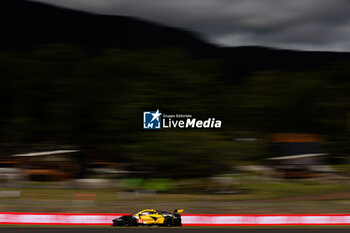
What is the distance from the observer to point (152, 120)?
118 ft

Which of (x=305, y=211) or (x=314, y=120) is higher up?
(x=314, y=120)

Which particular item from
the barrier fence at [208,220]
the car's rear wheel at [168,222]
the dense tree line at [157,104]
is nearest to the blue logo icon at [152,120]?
the dense tree line at [157,104]

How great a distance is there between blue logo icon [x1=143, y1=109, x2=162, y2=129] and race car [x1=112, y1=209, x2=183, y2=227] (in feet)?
65.4

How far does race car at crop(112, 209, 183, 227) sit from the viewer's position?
1401 cm

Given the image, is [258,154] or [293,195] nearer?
[293,195]

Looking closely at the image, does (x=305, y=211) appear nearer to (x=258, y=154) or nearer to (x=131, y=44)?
(x=258, y=154)

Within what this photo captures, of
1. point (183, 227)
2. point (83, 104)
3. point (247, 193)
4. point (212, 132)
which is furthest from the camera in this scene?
point (83, 104)

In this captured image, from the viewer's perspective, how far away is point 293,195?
29312 millimetres

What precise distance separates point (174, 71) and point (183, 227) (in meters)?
30.3

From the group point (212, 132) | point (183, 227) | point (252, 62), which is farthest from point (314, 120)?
point (183, 227)

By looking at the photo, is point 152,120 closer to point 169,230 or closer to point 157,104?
point 157,104

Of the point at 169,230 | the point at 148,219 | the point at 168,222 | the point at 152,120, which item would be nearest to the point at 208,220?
the point at 169,230

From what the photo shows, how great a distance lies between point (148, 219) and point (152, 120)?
22.1 m

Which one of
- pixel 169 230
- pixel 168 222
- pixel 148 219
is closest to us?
pixel 148 219
